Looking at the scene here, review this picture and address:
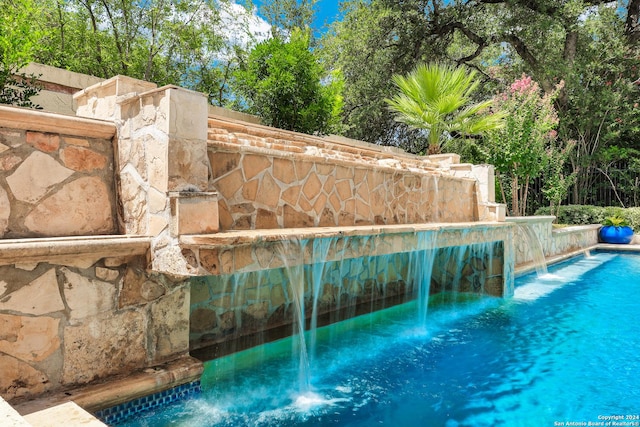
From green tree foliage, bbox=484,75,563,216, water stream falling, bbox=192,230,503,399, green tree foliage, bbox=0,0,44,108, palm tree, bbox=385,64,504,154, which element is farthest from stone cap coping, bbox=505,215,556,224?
green tree foliage, bbox=0,0,44,108

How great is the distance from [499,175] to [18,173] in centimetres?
1340

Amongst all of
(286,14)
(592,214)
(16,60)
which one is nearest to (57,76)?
(16,60)

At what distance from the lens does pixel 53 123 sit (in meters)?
3.13

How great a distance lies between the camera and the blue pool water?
11.3 ft

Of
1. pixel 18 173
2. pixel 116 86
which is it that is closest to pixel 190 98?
pixel 116 86

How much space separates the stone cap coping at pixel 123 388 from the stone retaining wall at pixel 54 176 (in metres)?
1.12

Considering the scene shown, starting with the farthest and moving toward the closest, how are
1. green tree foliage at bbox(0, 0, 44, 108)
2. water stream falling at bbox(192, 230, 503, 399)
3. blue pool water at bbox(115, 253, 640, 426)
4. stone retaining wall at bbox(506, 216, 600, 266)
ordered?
1. stone retaining wall at bbox(506, 216, 600, 266)
2. green tree foliage at bbox(0, 0, 44, 108)
3. water stream falling at bbox(192, 230, 503, 399)
4. blue pool water at bbox(115, 253, 640, 426)

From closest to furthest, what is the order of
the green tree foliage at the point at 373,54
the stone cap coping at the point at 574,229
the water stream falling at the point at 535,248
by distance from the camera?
the water stream falling at the point at 535,248
the stone cap coping at the point at 574,229
the green tree foliage at the point at 373,54

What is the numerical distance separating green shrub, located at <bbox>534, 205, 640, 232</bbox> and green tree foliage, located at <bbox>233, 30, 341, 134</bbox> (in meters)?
11.5

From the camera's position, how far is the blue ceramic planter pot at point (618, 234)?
15141mm

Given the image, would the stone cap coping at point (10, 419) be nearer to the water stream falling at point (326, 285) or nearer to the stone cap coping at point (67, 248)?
the stone cap coping at point (67, 248)

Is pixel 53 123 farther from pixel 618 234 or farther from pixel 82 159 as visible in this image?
pixel 618 234

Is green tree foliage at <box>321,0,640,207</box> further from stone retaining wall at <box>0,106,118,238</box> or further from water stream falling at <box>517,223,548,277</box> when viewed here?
stone retaining wall at <box>0,106,118,238</box>

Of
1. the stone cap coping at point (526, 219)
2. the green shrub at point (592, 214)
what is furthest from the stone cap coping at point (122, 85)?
the green shrub at point (592, 214)
